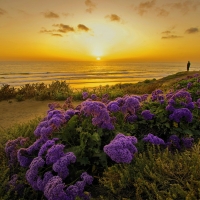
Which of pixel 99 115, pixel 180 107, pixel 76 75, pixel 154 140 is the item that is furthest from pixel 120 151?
pixel 76 75

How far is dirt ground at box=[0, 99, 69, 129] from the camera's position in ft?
23.9

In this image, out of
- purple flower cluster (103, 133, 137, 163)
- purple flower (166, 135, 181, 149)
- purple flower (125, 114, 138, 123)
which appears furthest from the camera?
purple flower (125, 114, 138, 123)

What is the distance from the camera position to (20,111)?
8648mm

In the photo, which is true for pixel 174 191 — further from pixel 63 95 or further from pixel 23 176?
pixel 63 95

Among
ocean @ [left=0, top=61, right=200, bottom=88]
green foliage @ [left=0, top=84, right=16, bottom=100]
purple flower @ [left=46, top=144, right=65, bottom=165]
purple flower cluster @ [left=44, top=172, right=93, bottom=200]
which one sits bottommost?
ocean @ [left=0, top=61, right=200, bottom=88]

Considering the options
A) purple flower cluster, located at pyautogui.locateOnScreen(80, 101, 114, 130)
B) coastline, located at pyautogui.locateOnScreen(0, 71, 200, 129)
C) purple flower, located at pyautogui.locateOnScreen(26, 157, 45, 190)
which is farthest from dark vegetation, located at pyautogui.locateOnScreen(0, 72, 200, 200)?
coastline, located at pyautogui.locateOnScreen(0, 71, 200, 129)

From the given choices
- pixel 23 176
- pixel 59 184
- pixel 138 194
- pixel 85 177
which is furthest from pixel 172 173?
pixel 23 176

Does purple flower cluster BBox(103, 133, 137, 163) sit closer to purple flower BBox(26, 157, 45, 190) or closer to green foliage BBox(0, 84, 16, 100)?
purple flower BBox(26, 157, 45, 190)

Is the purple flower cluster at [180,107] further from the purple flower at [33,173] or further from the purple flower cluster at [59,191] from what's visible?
the purple flower at [33,173]

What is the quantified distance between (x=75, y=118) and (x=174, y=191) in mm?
1889

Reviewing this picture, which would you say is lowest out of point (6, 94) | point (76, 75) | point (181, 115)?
point (76, 75)

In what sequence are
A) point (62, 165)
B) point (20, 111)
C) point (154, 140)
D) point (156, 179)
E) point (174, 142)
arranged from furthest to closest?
1. point (20, 111)
2. point (174, 142)
3. point (154, 140)
4. point (62, 165)
5. point (156, 179)

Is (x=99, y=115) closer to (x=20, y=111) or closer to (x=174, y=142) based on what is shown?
(x=174, y=142)

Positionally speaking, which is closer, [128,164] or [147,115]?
[128,164]
